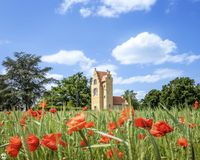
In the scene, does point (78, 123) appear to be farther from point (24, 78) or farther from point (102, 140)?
point (24, 78)

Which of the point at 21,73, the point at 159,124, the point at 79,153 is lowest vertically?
the point at 79,153

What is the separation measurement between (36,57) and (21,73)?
555 centimetres

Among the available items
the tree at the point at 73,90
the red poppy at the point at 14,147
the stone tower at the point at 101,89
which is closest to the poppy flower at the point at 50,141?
the red poppy at the point at 14,147

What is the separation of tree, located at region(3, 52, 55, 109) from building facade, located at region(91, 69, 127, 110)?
10.4 metres

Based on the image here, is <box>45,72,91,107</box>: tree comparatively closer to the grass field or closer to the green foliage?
the green foliage

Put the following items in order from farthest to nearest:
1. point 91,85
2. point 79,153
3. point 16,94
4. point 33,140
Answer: point 91,85
point 16,94
point 79,153
point 33,140

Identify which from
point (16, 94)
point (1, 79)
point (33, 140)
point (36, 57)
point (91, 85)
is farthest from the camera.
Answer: point (91, 85)

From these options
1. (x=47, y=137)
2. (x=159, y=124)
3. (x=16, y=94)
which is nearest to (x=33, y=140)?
(x=47, y=137)

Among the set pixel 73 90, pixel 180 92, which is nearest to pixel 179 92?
pixel 180 92

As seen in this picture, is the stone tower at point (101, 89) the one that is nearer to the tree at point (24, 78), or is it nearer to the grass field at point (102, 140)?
the tree at point (24, 78)

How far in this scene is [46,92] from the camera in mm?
60188

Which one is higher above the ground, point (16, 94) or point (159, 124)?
point (16, 94)

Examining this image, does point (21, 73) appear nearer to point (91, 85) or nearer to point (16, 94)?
point (16, 94)

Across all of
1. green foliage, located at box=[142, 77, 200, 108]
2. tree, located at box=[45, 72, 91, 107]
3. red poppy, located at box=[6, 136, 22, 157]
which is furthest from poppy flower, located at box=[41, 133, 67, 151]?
tree, located at box=[45, 72, 91, 107]
